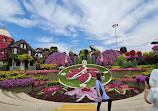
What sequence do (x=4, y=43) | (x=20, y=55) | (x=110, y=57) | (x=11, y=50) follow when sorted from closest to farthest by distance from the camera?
(x=20, y=55)
(x=4, y=43)
(x=11, y=50)
(x=110, y=57)

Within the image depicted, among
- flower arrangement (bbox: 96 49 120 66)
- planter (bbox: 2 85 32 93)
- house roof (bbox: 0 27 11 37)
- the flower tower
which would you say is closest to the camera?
planter (bbox: 2 85 32 93)

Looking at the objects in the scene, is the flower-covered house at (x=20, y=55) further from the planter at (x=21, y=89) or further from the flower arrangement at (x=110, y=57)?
the flower arrangement at (x=110, y=57)

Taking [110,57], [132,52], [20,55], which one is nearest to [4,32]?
[20,55]

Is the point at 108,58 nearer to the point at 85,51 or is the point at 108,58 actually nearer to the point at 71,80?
the point at 85,51

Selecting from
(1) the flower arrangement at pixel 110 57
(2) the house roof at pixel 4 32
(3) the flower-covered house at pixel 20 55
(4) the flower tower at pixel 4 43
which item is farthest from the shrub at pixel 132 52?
(2) the house roof at pixel 4 32

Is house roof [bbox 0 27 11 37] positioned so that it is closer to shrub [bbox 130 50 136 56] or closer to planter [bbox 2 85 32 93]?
planter [bbox 2 85 32 93]

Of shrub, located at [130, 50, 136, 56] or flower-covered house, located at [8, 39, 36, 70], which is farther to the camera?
shrub, located at [130, 50, 136, 56]

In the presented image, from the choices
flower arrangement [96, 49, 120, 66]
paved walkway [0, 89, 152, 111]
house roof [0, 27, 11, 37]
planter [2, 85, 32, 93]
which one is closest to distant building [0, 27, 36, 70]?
house roof [0, 27, 11, 37]

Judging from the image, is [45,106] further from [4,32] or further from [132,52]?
[4,32]

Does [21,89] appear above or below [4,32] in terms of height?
below

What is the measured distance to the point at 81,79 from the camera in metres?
9.46

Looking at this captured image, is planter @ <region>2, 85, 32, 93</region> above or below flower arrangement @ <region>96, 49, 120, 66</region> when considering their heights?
below

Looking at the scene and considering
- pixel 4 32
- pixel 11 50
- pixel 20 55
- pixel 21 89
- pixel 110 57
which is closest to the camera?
pixel 21 89

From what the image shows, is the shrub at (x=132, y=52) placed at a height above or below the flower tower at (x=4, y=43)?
below
